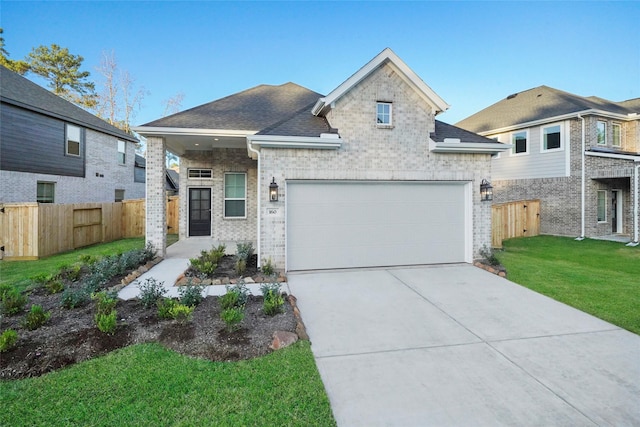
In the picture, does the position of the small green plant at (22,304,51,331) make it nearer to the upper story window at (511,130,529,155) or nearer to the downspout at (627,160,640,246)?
the downspout at (627,160,640,246)

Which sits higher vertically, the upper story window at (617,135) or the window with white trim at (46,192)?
the upper story window at (617,135)

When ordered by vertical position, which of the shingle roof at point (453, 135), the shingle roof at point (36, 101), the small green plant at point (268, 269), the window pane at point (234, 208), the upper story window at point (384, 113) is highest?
the shingle roof at point (36, 101)

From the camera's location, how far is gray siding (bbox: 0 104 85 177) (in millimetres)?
11703

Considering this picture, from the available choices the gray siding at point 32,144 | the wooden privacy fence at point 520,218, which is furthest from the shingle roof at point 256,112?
the wooden privacy fence at point 520,218

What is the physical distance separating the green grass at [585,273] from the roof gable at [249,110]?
26.1ft

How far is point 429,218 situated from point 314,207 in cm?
310

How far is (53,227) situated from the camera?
32.0ft

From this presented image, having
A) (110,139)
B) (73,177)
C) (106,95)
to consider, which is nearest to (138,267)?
(73,177)

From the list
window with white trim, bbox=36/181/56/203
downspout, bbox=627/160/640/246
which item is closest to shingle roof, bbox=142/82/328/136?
window with white trim, bbox=36/181/56/203

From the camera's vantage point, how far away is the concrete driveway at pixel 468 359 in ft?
8.98

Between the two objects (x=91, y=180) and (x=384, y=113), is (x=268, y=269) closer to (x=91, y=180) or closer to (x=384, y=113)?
(x=384, y=113)

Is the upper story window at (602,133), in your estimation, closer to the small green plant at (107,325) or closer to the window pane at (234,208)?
the window pane at (234,208)

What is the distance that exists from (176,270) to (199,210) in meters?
5.08

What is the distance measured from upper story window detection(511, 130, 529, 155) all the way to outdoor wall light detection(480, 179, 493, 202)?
9125 mm
